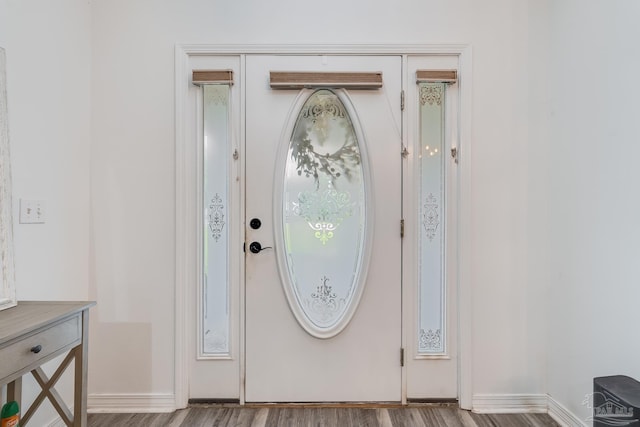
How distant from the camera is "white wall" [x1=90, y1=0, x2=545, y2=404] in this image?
2.11m

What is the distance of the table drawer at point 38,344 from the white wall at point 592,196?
95.1 inches

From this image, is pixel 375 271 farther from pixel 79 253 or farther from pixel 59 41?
pixel 59 41

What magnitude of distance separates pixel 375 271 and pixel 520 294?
0.88 meters

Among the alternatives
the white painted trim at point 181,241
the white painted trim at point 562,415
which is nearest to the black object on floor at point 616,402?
the white painted trim at point 562,415

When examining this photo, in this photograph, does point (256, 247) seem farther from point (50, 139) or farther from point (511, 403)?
point (511, 403)

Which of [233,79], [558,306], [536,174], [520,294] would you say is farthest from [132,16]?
[558,306]

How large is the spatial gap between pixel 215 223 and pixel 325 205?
0.68 m

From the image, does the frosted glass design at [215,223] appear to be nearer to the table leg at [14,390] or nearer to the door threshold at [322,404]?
the door threshold at [322,404]

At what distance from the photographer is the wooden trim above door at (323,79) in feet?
6.88

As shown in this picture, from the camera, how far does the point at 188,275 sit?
212cm

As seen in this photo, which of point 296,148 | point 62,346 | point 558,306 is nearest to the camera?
point 62,346

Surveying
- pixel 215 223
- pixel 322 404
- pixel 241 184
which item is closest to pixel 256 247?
pixel 215 223

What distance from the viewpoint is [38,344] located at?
1290 millimetres

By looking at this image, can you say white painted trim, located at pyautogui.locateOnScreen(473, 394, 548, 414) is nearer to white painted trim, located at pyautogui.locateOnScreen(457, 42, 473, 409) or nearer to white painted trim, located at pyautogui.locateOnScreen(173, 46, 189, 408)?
white painted trim, located at pyautogui.locateOnScreen(457, 42, 473, 409)
